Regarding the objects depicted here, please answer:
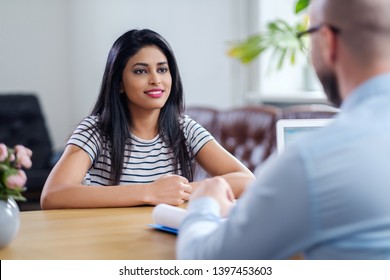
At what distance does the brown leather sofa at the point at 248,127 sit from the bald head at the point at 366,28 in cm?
278

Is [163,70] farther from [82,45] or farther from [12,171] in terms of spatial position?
[82,45]

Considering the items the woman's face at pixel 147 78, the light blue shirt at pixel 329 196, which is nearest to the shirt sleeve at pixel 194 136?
the woman's face at pixel 147 78

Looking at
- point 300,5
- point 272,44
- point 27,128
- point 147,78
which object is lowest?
point 27,128

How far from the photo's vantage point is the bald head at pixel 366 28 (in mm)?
884

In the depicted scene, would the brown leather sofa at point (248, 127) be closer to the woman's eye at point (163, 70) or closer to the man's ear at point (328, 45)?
the woman's eye at point (163, 70)

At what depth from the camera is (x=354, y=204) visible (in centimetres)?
81

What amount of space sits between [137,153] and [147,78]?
0.25m

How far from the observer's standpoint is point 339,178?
0.81 m

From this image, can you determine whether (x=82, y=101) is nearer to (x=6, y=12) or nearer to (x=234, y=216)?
(x=6, y=12)

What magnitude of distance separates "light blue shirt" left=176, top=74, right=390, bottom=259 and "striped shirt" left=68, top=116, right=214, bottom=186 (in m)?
1.15

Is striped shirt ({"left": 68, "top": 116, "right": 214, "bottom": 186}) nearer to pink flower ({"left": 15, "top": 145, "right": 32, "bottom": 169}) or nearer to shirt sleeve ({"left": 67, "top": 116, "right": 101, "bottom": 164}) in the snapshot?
shirt sleeve ({"left": 67, "top": 116, "right": 101, "bottom": 164})

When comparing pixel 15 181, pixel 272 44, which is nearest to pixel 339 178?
pixel 15 181

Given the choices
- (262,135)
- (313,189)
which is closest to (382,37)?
(313,189)
